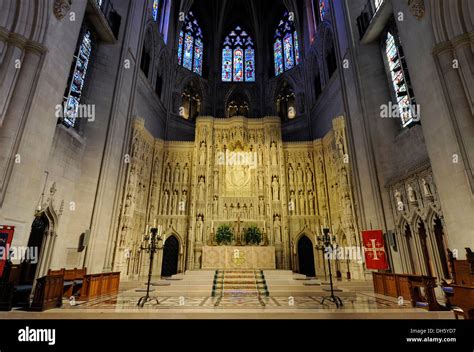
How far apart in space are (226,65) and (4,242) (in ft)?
78.3

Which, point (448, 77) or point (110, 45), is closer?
point (448, 77)

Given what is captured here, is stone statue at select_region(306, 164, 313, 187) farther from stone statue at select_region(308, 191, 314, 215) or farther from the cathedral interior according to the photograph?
stone statue at select_region(308, 191, 314, 215)

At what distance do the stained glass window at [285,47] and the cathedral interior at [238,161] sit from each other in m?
0.14

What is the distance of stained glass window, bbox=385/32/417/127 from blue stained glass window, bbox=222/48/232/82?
15450mm

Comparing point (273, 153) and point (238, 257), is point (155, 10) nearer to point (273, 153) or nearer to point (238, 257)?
point (273, 153)

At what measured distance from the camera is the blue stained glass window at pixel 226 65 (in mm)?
25312

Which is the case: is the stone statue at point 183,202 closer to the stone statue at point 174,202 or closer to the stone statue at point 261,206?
the stone statue at point 174,202

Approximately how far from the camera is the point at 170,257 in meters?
16.5

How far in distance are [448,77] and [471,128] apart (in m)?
1.83

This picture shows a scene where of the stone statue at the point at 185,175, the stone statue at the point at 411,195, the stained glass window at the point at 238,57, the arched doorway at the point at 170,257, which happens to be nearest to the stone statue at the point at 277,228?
the arched doorway at the point at 170,257

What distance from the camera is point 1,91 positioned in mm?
7230

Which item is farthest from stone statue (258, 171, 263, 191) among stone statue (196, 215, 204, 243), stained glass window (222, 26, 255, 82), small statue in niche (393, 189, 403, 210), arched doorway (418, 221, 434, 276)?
stained glass window (222, 26, 255, 82)
